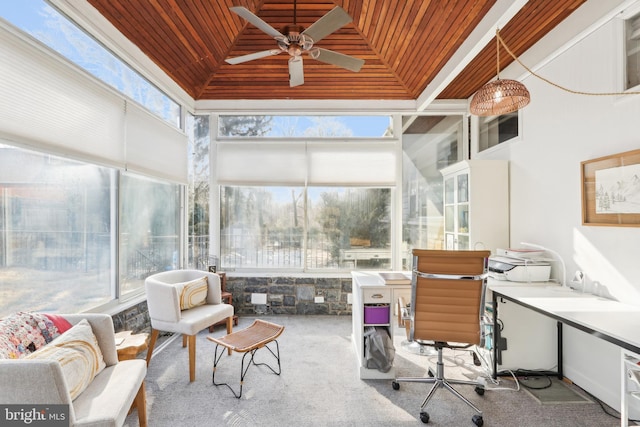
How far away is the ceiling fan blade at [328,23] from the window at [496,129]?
242cm

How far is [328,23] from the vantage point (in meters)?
2.04

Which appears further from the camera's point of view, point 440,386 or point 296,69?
point 296,69

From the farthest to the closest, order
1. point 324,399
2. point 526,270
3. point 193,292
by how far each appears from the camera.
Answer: point 193,292 < point 526,270 < point 324,399

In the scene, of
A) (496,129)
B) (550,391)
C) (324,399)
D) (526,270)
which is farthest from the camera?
(496,129)

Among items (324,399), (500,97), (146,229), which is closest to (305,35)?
(500,97)

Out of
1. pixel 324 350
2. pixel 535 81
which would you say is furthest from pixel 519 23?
pixel 324 350

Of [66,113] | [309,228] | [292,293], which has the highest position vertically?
[66,113]

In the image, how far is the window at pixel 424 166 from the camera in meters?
4.19

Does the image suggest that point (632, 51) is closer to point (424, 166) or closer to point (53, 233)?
point (424, 166)

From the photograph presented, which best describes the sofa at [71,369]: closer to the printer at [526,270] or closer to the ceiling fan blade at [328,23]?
the ceiling fan blade at [328,23]

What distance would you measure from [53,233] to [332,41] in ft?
10.3

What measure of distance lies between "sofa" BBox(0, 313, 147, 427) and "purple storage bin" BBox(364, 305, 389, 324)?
168cm

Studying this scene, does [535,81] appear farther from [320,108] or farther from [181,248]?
[181,248]

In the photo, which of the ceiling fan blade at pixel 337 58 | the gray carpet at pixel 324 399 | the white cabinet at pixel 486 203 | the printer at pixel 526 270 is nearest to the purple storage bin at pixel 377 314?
the gray carpet at pixel 324 399
